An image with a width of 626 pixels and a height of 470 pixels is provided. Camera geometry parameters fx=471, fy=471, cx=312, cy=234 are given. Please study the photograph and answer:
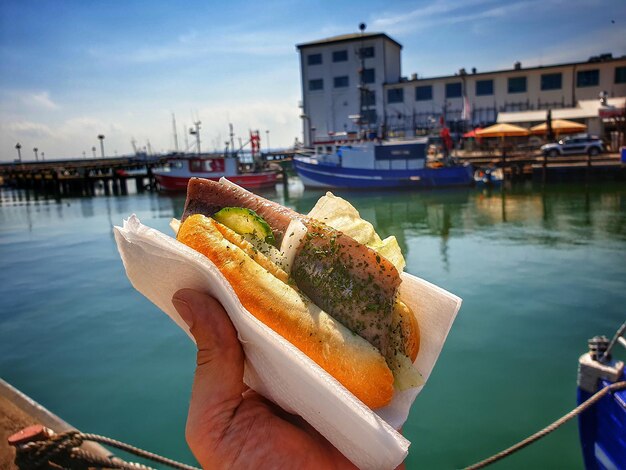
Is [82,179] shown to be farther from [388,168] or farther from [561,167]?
[561,167]

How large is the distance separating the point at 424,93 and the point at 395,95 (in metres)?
3.75

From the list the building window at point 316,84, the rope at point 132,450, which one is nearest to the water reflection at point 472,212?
the rope at point 132,450

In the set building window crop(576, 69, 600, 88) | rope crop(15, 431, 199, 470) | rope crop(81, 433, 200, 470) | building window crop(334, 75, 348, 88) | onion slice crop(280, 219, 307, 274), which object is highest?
building window crop(334, 75, 348, 88)

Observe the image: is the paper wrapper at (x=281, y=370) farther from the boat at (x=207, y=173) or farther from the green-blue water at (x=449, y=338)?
the boat at (x=207, y=173)

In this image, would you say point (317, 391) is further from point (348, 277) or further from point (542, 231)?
point (542, 231)

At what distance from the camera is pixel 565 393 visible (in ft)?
25.6

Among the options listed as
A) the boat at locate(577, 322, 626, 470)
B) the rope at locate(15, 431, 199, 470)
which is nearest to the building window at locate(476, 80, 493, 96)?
the boat at locate(577, 322, 626, 470)

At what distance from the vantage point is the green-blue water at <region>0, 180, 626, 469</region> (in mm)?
7203

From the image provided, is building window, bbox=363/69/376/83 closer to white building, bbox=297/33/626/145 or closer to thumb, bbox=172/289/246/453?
white building, bbox=297/33/626/145

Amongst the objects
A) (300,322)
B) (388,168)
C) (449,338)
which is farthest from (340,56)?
(300,322)

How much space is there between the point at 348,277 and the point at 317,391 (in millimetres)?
447

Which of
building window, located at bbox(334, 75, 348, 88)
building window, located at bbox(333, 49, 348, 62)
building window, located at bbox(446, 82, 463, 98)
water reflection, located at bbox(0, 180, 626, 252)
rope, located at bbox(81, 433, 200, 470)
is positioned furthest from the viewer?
building window, located at bbox(333, 49, 348, 62)

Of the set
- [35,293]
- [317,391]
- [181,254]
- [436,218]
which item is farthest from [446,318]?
[436,218]

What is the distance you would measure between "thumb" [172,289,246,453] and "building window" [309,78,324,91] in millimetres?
65050
